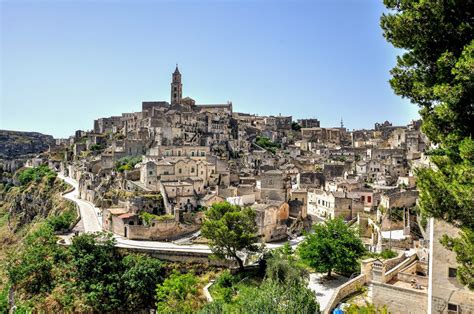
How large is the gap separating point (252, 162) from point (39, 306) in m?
44.8

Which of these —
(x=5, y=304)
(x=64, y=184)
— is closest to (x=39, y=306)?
(x=5, y=304)

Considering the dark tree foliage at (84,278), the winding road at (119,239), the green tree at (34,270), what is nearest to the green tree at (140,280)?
the dark tree foliage at (84,278)

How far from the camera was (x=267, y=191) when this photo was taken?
45.7 meters

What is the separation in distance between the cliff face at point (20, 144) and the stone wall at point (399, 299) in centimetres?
13989

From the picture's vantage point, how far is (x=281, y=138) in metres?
94.8

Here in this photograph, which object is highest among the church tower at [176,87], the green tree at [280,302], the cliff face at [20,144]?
the church tower at [176,87]

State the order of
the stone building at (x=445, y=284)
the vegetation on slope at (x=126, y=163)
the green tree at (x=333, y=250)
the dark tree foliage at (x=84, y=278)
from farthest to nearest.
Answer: the vegetation on slope at (x=126, y=163)
the dark tree foliage at (x=84, y=278)
the green tree at (x=333, y=250)
the stone building at (x=445, y=284)

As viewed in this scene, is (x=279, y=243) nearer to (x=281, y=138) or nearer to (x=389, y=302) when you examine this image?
(x=389, y=302)

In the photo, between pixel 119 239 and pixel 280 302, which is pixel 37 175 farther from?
pixel 280 302

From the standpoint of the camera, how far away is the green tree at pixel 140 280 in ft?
107

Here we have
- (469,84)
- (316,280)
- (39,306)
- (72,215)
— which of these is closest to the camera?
(469,84)

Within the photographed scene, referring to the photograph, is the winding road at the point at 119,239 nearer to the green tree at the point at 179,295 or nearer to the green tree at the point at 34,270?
the green tree at the point at 34,270

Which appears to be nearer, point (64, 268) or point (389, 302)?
point (389, 302)

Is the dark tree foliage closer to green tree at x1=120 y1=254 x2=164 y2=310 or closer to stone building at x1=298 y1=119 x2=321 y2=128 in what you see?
green tree at x1=120 y1=254 x2=164 y2=310
